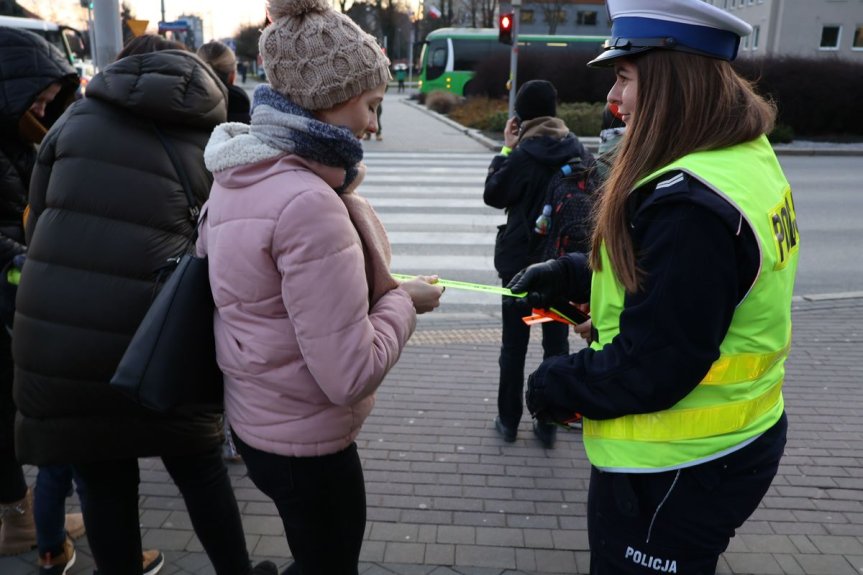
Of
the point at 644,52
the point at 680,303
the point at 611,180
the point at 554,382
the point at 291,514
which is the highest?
the point at 644,52

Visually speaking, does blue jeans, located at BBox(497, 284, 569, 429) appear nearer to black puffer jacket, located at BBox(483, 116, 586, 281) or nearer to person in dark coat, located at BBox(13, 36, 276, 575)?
black puffer jacket, located at BBox(483, 116, 586, 281)

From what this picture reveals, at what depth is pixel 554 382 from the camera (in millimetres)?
1861

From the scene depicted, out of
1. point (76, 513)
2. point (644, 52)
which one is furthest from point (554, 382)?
point (76, 513)

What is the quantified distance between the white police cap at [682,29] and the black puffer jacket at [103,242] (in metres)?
1.32

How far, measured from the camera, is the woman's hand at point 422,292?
2229 mm

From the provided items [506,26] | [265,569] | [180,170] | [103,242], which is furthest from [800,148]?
[103,242]

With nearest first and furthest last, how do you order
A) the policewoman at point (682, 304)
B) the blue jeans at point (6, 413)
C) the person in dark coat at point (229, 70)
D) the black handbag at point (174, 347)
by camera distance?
the policewoman at point (682, 304) → the black handbag at point (174, 347) → the blue jeans at point (6, 413) → the person in dark coat at point (229, 70)

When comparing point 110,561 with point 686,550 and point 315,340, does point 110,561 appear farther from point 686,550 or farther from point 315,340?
point 686,550

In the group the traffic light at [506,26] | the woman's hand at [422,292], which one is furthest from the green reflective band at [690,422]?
the traffic light at [506,26]

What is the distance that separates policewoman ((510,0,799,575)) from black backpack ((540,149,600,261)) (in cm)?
181

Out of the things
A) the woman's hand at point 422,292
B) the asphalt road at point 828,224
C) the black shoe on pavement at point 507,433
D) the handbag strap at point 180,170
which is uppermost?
the handbag strap at point 180,170

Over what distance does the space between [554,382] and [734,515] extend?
1.72ft

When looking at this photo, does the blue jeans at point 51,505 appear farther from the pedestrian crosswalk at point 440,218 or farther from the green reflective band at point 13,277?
the pedestrian crosswalk at point 440,218

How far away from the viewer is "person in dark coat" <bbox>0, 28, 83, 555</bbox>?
2844 millimetres
